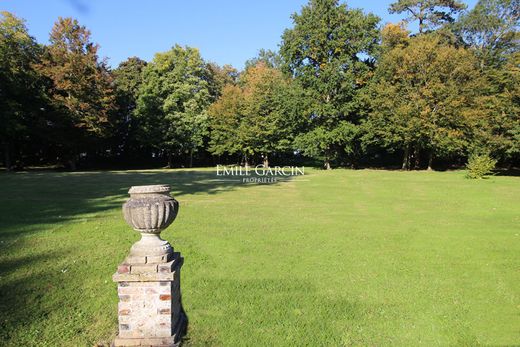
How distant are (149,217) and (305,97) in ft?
107

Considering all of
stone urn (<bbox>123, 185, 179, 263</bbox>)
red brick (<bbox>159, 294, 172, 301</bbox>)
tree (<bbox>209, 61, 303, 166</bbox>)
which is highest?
tree (<bbox>209, 61, 303, 166</bbox>)

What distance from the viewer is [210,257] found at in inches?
255

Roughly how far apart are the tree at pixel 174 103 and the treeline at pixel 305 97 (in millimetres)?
146

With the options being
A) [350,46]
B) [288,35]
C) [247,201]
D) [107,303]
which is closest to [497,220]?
[247,201]

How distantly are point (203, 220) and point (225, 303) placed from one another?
5042 mm

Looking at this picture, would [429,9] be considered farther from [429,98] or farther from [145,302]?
[145,302]

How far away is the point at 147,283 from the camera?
3584 millimetres

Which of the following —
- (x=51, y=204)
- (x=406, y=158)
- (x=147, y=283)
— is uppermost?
(x=406, y=158)

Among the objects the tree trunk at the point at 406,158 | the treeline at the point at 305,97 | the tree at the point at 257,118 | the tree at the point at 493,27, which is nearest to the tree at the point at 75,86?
the treeline at the point at 305,97

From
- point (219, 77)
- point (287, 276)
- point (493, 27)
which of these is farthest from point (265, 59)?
point (287, 276)

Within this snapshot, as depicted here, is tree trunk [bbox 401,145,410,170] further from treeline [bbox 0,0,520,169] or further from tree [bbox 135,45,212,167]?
tree [bbox 135,45,212,167]

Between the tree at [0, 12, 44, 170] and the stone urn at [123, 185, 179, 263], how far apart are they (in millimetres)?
31086

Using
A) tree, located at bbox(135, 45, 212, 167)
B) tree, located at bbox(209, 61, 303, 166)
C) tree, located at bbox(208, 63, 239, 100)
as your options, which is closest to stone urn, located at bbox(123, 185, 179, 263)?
tree, located at bbox(209, 61, 303, 166)

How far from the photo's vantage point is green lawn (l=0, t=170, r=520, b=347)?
13.4ft
